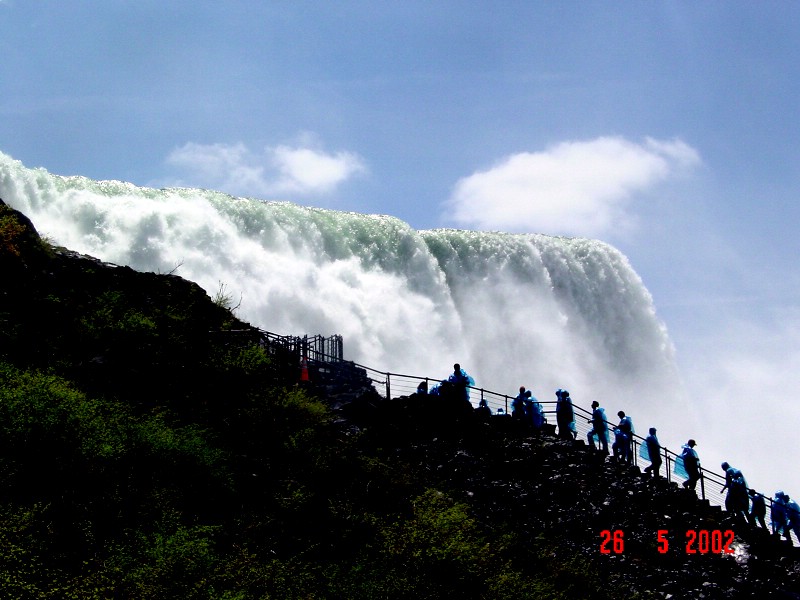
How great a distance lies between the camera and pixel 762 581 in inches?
535

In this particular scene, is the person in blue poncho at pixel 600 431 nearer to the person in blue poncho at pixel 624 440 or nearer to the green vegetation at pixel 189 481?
the person in blue poncho at pixel 624 440

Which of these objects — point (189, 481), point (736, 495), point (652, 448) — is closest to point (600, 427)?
point (652, 448)

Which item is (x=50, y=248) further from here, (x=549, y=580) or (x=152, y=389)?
(x=549, y=580)

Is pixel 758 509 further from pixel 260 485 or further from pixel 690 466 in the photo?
pixel 260 485

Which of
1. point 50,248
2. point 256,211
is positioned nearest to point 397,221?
point 256,211

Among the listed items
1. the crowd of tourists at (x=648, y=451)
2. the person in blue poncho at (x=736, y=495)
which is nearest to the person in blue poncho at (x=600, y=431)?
the crowd of tourists at (x=648, y=451)

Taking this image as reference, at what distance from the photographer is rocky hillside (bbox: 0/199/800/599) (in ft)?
36.5

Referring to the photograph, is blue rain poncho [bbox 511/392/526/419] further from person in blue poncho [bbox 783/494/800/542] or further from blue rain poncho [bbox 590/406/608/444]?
person in blue poncho [bbox 783/494/800/542]
